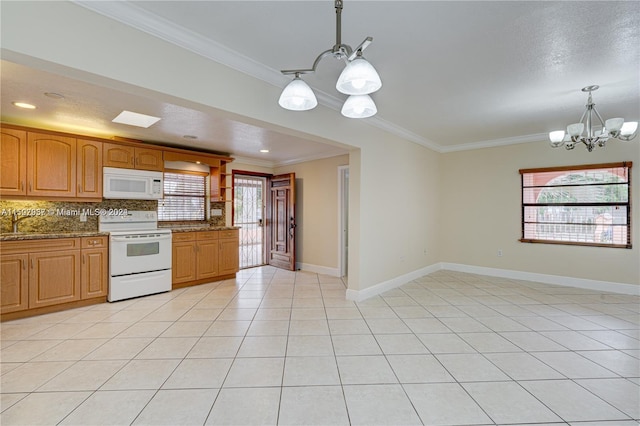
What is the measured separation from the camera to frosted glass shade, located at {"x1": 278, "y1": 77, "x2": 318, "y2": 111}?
1873mm

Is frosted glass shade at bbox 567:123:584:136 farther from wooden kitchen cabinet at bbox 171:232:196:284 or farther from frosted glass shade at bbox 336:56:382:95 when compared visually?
wooden kitchen cabinet at bbox 171:232:196:284

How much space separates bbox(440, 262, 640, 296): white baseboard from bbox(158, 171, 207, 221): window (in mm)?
5177

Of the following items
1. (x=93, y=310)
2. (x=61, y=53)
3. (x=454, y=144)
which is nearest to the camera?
(x=61, y=53)

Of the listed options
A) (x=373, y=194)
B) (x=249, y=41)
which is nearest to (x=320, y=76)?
(x=249, y=41)

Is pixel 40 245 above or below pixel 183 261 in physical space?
above

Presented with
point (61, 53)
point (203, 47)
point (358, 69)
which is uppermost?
point (203, 47)

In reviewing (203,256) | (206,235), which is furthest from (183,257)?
(206,235)

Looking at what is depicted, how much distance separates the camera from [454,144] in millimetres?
5742

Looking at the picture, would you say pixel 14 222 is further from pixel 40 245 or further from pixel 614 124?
pixel 614 124

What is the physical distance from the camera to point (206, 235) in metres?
5.13

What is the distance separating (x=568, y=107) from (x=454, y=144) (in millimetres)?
2102

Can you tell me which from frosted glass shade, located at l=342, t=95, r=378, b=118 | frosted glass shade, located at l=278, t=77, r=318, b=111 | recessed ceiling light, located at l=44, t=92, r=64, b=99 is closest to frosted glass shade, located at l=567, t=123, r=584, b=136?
frosted glass shade, located at l=342, t=95, r=378, b=118

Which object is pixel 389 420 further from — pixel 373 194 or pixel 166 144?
pixel 166 144

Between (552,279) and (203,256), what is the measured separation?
6.07 meters
